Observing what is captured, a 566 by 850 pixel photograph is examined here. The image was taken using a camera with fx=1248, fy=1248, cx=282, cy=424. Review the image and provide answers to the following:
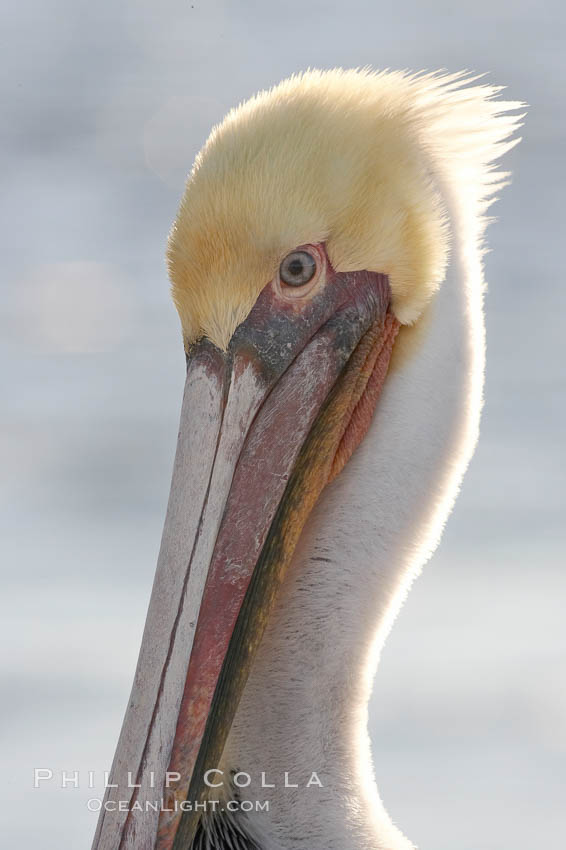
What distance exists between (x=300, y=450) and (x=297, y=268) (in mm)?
469

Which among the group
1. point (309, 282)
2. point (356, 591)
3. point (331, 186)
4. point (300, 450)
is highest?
point (331, 186)

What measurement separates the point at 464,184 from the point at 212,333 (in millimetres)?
852

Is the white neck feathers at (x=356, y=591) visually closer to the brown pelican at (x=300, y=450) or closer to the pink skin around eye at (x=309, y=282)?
the brown pelican at (x=300, y=450)

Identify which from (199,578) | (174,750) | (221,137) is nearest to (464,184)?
(221,137)

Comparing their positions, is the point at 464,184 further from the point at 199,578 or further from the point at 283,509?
the point at 199,578

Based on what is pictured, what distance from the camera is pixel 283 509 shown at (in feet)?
10.4

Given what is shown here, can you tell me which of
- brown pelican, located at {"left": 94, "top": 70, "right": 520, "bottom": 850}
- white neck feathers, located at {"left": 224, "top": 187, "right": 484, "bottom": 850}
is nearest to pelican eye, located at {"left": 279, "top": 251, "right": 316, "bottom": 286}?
brown pelican, located at {"left": 94, "top": 70, "right": 520, "bottom": 850}

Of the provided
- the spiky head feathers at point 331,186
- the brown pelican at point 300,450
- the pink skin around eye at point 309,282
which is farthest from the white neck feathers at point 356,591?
the pink skin around eye at point 309,282

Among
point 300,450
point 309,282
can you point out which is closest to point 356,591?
point 300,450

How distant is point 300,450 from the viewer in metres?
3.19

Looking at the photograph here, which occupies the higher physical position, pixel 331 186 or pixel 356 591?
pixel 331 186

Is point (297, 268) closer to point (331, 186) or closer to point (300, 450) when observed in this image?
point (331, 186)

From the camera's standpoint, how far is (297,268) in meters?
3.21

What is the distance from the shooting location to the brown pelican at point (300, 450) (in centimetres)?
301
